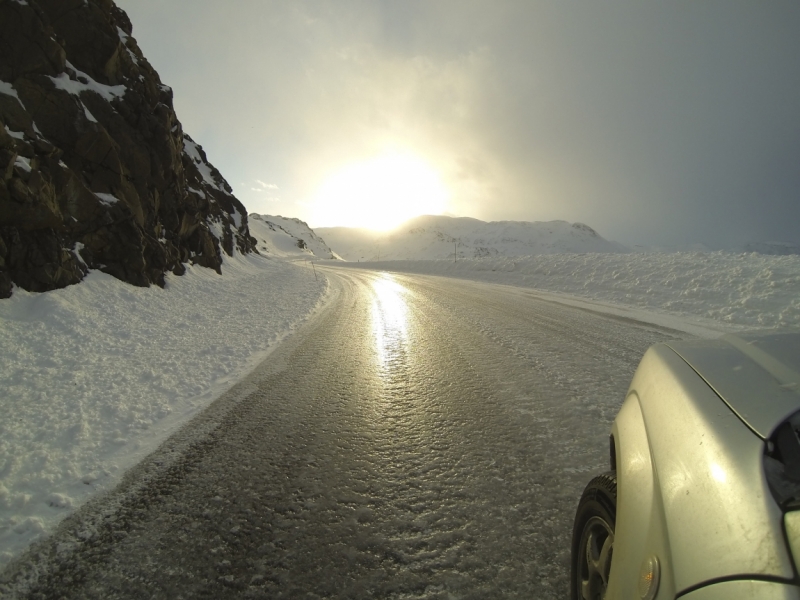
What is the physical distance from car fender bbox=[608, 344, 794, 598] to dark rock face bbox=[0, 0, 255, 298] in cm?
953

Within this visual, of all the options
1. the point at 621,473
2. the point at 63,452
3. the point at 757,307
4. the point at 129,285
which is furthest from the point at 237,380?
the point at 757,307

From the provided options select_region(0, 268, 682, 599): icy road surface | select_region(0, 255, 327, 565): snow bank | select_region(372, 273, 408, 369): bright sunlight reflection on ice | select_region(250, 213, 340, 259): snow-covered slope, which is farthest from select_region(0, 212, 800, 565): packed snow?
select_region(250, 213, 340, 259): snow-covered slope

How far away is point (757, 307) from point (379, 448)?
11746 millimetres

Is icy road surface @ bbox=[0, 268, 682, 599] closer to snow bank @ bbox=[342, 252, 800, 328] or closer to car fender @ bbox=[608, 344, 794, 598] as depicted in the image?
car fender @ bbox=[608, 344, 794, 598]

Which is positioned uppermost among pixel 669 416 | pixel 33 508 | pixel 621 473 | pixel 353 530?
pixel 669 416

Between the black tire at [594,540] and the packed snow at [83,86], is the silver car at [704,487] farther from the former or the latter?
the packed snow at [83,86]

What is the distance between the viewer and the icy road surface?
2.03m

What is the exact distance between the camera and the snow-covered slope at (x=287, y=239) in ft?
239

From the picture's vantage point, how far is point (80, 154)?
980 cm

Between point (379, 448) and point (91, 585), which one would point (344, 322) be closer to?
point (379, 448)

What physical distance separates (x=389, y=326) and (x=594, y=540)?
6900 millimetres

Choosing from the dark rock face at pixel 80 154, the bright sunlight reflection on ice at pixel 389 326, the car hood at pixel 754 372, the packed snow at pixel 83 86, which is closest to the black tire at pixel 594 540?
the car hood at pixel 754 372

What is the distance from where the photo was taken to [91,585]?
2031mm

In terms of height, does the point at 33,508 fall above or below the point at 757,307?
below
